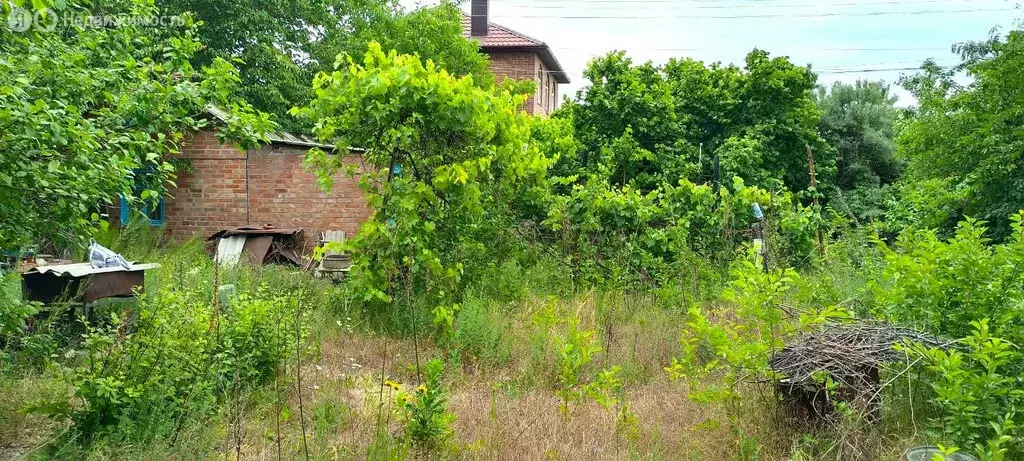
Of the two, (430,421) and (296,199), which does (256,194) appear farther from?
(430,421)

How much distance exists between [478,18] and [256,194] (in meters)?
16.3

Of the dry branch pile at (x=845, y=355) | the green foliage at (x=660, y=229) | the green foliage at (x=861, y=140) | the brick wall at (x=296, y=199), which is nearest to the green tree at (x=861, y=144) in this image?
the green foliage at (x=861, y=140)

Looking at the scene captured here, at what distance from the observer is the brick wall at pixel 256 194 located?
1302 cm

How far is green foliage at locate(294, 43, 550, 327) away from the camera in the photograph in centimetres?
642

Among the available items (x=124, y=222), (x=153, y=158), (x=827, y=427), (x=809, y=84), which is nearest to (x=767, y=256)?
(x=827, y=427)

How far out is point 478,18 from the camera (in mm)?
27219

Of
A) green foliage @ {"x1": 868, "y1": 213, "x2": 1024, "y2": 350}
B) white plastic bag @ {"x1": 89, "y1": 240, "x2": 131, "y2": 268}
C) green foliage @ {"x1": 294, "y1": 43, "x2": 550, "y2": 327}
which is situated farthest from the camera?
green foliage @ {"x1": 294, "y1": 43, "x2": 550, "y2": 327}

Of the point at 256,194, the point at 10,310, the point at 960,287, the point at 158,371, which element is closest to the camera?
the point at 10,310

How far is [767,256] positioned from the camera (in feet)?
30.0

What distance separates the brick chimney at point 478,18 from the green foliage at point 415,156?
21045 millimetres

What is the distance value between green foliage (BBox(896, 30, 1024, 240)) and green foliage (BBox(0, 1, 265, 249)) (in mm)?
9611

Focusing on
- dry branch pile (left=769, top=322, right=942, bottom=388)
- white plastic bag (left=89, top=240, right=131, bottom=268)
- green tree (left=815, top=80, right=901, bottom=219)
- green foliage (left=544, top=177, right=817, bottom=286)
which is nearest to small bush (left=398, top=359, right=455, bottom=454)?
dry branch pile (left=769, top=322, right=942, bottom=388)

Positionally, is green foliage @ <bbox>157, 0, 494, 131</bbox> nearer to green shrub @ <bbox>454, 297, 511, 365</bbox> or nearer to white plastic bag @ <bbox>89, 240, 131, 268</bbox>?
white plastic bag @ <bbox>89, 240, 131, 268</bbox>

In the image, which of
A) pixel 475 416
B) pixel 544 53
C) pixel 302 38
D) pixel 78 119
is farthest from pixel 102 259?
pixel 544 53
